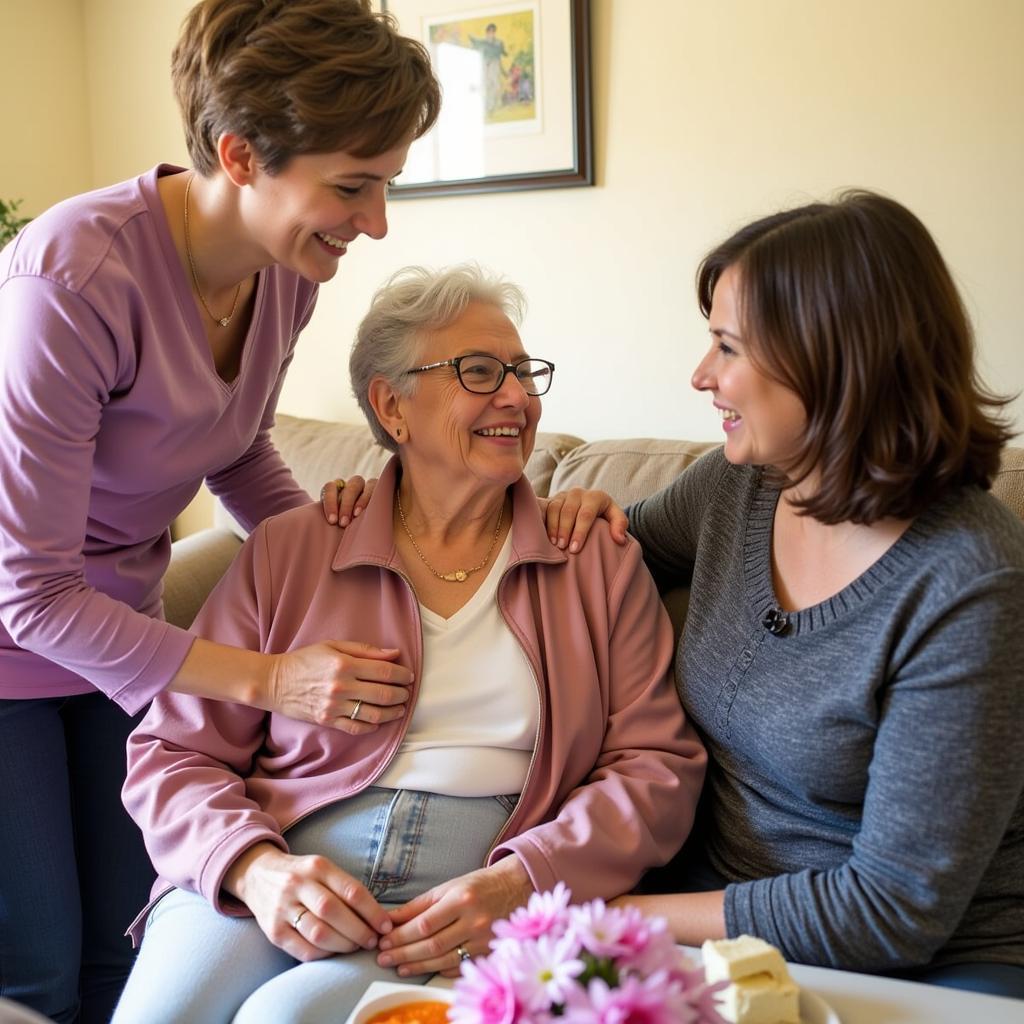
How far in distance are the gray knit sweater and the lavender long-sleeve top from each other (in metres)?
0.78

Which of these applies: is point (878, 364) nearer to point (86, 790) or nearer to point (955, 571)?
point (955, 571)

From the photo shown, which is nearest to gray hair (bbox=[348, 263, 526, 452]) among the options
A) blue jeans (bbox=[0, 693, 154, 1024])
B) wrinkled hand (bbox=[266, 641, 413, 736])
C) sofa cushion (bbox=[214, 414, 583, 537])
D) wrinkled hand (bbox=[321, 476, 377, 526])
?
wrinkled hand (bbox=[321, 476, 377, 526])

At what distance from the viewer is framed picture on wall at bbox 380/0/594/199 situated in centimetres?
273

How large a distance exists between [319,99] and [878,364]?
2.46ft

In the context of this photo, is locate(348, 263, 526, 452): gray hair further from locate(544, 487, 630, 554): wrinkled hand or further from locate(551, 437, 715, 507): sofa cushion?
locate(551, 437, 715, 507): sofa cushion

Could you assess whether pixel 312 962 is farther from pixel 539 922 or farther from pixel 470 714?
pixel 539 922

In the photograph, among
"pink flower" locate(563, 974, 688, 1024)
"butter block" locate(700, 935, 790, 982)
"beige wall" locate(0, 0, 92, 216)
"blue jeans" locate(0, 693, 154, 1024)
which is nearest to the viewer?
"pink flower" locate(563, 974, 688, 1024)

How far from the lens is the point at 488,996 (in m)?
0.81

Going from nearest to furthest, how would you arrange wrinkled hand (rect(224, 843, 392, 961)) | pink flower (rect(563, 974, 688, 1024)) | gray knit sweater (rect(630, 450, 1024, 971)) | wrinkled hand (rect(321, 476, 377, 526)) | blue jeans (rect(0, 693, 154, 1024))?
1. pink flower (rect(563, 974, 688, 1024))
2. gray knit sweater (rect(630, 450, 1024, 971))
3. wrinkled hand (rect(224, 843, 392, 961))
4. blue jeans (rect(0, 693, 154, 1024))
5. wrinkled hand (rect(321, 476, 377, 526))

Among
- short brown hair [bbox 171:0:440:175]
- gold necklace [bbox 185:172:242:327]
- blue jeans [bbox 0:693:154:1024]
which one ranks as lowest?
→ blue jeans [bbox 0:693:154:1024]

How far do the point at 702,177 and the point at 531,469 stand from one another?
0.82 metres

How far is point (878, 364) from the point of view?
130 centimetres

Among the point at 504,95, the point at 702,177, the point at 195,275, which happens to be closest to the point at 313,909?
the point at 195,275

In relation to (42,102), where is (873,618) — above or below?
below
